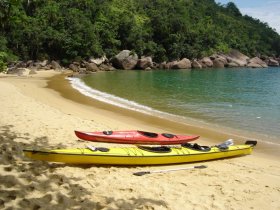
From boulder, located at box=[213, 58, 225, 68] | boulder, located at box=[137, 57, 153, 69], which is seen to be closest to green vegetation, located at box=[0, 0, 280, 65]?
boulder, located at box=[213, 58, 225, 68]

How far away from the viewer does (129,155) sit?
8.34 meters

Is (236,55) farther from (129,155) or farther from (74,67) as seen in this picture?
(129,155)

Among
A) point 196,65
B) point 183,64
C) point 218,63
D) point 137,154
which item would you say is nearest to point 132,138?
point 137,154

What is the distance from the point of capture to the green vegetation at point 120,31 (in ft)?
178

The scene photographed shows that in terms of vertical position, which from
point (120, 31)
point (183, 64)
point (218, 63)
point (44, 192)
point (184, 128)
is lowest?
point (184, 128)

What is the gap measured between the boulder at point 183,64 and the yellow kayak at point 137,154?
179 feet

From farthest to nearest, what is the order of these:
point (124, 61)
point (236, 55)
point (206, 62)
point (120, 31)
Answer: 1. point (236, 55)
2. point (206, 62)
3. point (120, 31)
4. point (124, 61)

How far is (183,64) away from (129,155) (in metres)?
57.8

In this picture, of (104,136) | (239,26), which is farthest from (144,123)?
(239,26)

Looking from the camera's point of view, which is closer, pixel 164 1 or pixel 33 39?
pixel 33 39

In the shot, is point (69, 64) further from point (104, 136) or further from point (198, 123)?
point (104, 136)

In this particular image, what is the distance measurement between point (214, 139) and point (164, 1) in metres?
76.2

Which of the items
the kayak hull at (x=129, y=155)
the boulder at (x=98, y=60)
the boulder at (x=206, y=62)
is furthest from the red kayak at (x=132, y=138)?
the boulder at (x=206, y=62)

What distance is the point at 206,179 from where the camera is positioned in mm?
7703
